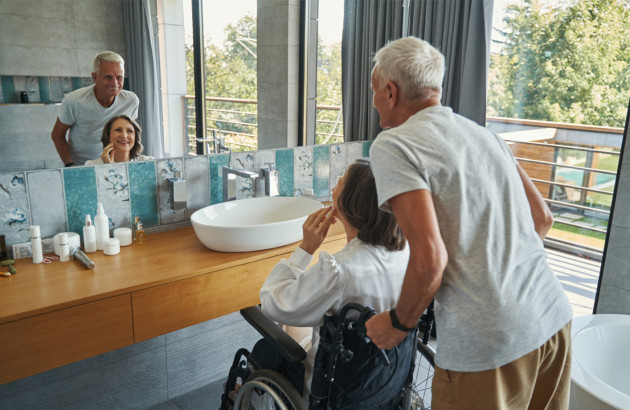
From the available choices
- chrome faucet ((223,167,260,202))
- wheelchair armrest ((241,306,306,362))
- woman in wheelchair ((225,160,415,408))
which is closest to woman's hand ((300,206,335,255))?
woman in wheelchair ((225,160,415,408))

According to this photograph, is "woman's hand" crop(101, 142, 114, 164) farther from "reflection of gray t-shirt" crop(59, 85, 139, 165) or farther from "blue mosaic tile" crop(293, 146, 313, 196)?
"blue mosaic tile" crop(293, 146, 313, 196)

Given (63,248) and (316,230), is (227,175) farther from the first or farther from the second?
(316,230)

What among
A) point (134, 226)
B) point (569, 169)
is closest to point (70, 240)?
point (134, 226)

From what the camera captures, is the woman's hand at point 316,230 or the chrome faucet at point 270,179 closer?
the woman's hand at point 316,230

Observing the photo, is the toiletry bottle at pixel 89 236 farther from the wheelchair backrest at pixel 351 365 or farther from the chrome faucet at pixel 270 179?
the wheelchair backrest at pixel 351 365

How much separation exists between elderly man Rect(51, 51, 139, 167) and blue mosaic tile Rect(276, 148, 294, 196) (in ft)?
2.67

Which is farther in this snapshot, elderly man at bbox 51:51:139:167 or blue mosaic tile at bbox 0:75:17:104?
elderly man at bbox 51:51:139:167

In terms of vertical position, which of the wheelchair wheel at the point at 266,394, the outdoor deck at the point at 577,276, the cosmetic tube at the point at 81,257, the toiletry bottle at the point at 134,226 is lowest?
the outdoor deck at the point at 577,276

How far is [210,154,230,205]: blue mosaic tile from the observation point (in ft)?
7.71

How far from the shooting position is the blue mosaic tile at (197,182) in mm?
2270

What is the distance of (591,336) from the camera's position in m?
2.16

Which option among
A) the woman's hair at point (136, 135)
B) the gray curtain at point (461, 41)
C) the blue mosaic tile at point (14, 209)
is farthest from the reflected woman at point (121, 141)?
the gray curtain at point (461, 41)

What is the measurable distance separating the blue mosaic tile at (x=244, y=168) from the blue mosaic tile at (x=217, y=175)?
5 centimetres

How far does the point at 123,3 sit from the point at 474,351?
5.77 ft
